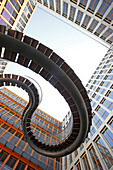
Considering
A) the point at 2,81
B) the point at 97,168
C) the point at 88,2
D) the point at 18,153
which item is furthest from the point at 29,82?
the point at 88,2

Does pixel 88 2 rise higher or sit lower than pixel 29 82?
higher

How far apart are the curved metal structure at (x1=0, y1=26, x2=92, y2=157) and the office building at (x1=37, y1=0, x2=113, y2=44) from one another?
78.6 ft

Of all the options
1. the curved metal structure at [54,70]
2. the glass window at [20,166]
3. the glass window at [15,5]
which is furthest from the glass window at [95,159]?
the glass window at [15,5]

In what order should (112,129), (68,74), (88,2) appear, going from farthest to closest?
(88,2) → (112,129) → (68,74)

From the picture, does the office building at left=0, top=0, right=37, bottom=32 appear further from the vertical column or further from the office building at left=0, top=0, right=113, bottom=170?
the vertical column

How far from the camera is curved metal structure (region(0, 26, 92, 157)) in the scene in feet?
28.0

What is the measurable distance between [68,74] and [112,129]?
41.7ft

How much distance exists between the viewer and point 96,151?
58.5 ft

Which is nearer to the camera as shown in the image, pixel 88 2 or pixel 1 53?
pixel 1 53

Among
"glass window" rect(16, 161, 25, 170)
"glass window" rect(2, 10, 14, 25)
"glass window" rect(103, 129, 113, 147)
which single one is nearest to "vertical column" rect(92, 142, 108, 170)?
"glass window" rect(103, 129, 113, 147)

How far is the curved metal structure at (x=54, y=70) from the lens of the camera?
8.52 meters

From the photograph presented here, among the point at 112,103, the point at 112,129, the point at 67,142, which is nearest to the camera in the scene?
the point at 67,142

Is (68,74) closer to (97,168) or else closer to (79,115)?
(79,115)

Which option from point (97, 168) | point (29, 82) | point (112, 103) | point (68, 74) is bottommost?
point (97, 168)
